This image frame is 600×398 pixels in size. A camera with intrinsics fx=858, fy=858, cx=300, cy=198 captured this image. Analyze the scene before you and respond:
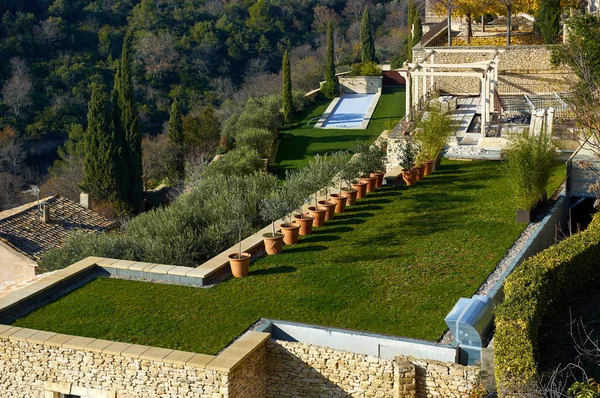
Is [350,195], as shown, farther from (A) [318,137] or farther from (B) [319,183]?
(A) [318,137]

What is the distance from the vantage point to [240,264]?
1223cm

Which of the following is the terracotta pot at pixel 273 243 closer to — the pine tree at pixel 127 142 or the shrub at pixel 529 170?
the shrub at pixel 529 170

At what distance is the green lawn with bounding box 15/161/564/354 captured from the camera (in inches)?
412

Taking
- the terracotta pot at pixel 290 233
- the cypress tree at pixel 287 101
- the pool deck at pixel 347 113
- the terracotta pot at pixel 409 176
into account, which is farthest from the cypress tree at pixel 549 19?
the terracotta pot at pixel 290 233

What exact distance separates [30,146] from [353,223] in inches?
1239

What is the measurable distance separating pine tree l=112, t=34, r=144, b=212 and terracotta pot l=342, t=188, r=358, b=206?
14.3 metres

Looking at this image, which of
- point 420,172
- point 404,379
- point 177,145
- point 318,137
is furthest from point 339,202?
point 177,145

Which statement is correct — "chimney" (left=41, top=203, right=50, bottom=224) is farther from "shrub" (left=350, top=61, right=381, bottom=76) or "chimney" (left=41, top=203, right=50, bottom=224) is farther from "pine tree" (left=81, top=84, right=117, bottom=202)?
"shrub" (left=350, top=61, right=381, bottom=76)

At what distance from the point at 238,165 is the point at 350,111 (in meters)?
9.24

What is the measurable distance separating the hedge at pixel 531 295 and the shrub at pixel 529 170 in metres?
1.43

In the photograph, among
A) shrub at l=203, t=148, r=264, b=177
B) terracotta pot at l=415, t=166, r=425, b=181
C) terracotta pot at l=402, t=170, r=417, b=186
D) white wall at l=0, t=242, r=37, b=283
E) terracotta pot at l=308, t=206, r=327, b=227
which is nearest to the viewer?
terracotta pot at l=308, t=206, r=327, b=227

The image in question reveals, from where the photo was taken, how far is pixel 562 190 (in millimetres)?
15797

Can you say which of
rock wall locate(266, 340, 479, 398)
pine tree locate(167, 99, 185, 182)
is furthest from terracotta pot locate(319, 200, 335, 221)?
pine tree locate(167, 99, 185, 182)

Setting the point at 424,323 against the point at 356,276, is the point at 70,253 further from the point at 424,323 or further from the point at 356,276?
the point at 424,323
